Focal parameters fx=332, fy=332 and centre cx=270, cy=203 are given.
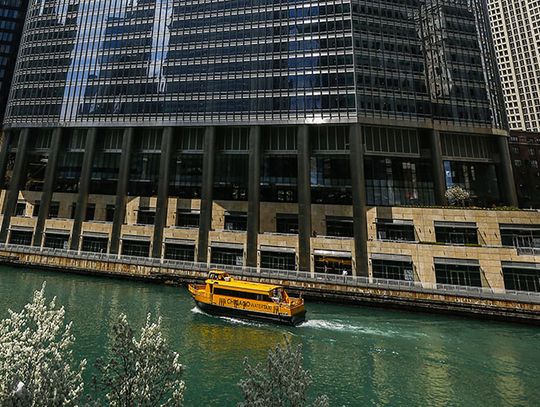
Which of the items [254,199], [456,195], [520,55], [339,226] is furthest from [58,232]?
[520,55]

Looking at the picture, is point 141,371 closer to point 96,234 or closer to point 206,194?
point 206,194

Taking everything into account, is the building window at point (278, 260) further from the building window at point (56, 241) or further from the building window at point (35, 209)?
the building window at point (35, 209)

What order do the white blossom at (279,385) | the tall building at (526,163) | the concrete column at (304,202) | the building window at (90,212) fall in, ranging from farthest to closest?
the tall building at (526,163) < the building window at (90,212) < the concrete column at (304,202) < the white blossom at (279,385)

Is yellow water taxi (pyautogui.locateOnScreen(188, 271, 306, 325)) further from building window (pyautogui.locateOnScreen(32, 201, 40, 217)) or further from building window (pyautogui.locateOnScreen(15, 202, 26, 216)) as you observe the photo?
building window (pyautogui.locateOnScreen(15, 202, 26, 216))

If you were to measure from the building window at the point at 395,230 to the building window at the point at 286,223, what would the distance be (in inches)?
626

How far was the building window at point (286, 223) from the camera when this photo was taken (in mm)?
65188

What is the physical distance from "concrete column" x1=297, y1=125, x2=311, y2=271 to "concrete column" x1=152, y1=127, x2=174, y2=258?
2676 cm

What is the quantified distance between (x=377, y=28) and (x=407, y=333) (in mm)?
58163

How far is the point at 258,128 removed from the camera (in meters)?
65.3

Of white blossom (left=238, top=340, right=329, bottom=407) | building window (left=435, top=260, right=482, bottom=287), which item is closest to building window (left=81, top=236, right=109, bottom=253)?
building window (left=435, top=260, right=482, bottom=287)

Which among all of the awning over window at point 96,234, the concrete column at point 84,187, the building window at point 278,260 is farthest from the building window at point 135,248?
the building window at point 278,260

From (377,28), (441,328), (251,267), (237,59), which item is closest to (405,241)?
(441,328)

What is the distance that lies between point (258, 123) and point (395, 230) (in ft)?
107

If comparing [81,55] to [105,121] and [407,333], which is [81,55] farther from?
[407,333]
